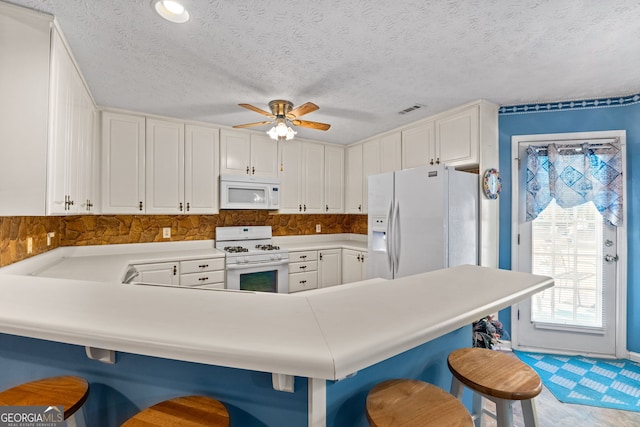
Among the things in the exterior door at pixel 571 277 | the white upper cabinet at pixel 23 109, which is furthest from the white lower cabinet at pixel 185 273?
the exterior door at pixel 571 277

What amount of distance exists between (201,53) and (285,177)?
2.16 metres

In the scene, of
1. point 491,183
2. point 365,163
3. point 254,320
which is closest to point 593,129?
point 491,183

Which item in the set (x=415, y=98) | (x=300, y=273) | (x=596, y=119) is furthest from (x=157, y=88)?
(x=596, y=119)

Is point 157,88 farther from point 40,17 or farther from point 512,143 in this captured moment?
point 512,143

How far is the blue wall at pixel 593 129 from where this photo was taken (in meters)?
2.55

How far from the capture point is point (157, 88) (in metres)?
2.39

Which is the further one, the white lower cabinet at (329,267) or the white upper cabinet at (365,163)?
the white lower cabinet at (329,267)

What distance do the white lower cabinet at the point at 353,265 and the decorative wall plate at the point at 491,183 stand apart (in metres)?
1.60

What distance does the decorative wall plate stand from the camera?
2.65 meters

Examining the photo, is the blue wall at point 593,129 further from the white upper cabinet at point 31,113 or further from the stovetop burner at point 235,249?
the white upper cabinet at point 31,113

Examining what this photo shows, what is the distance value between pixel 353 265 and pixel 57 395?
330 cm

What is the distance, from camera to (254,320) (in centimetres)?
74

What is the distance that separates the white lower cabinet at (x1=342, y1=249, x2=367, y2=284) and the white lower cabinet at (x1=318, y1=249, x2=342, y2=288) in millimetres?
72

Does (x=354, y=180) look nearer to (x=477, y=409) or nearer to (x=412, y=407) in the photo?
(x=477, y=409)
